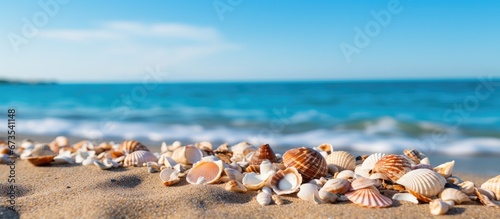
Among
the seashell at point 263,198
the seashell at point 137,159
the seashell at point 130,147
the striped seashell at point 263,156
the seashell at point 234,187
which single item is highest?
the striped seashell at point 263,156

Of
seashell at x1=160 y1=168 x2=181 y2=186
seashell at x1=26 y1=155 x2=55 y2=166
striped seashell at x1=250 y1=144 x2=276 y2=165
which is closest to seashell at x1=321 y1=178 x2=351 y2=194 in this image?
striped seashell at x1=250 y1=144 x2=276 y2=165

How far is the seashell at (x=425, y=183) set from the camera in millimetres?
2338

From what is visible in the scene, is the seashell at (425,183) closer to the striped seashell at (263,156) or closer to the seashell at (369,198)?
the seashell at (369,198)

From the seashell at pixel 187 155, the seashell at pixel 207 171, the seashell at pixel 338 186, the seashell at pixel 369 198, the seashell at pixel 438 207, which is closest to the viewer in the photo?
the seashell at pixel 438 207

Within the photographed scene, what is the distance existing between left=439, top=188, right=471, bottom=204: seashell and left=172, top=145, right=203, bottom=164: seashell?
1.74 m

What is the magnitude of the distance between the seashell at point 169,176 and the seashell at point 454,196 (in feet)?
5.32

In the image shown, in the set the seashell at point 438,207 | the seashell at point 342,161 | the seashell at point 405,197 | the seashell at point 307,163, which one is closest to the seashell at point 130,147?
the seashell at point 307,163

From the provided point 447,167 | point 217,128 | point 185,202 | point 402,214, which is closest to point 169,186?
point 185,202

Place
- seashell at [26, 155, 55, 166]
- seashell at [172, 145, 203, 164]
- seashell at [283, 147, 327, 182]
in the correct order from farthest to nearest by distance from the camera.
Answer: seashell at [26, 155, 55, 166]
seashell at [172, 145, 203, 164]
seashell at [283, 147, 327, 182]

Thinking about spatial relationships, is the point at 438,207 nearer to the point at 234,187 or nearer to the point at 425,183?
the point at 425,183

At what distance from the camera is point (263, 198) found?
7.89 ft

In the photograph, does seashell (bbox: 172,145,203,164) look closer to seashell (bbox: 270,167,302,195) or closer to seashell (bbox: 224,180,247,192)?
seashell (bbox: 224,180,247,192)

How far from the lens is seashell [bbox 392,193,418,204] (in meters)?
2.37

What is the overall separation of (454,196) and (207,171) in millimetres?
1508
